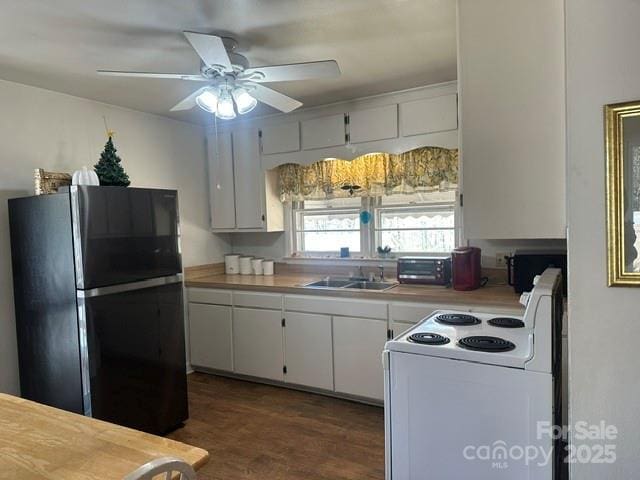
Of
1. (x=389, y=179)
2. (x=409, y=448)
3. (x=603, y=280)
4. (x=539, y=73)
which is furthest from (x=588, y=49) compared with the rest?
(x=389, y=179)

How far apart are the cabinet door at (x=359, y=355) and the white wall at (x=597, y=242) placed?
5.13 feet

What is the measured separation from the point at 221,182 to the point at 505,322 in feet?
9.84

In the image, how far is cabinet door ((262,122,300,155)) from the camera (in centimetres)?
366

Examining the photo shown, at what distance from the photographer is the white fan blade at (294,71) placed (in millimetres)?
1961

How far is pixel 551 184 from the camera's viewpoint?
5.84 feet

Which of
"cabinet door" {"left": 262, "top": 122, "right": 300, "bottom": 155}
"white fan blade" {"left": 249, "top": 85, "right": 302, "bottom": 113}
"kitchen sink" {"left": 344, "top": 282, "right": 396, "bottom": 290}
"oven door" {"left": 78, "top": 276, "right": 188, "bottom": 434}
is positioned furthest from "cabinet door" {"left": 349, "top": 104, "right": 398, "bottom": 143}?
"oven door" {"left": 78, "top": 276, "right": 188, "bottom": 434}

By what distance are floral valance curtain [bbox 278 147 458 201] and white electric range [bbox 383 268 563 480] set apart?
5.08 feet

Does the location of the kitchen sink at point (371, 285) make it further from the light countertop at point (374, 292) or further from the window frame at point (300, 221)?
the window frame at point (300, 221)

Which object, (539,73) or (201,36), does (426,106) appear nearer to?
(539,73)

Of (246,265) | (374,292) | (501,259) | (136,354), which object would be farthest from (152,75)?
(501,259)

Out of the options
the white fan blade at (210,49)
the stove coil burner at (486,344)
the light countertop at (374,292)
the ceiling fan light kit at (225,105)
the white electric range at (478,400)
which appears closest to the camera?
the white electric range at (478,400)

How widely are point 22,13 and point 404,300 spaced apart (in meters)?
2.57

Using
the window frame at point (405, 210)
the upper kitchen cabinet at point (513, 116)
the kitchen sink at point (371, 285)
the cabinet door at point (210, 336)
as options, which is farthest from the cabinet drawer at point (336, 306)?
the upper kitchen cabinet at point (513, 116)

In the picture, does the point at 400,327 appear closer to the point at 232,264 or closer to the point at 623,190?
the point at 623,190
